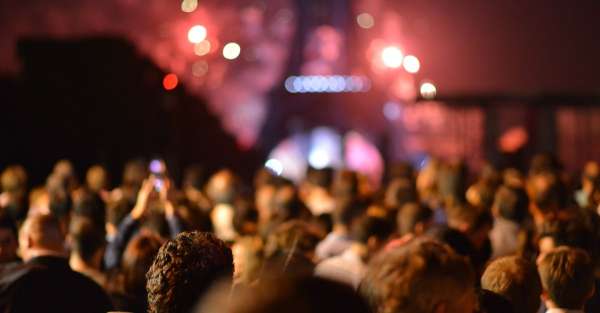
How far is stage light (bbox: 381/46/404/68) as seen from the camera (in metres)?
44.4

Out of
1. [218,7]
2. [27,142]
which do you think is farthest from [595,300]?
[218,7]

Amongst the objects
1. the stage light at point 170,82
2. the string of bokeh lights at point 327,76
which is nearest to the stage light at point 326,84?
the string of bokeh lights at point 327,76

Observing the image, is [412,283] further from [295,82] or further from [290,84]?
[295,82]

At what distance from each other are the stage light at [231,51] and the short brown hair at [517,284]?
36758 millimetres

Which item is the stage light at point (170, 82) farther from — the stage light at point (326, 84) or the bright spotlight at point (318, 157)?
the stage light at point (326, 84)

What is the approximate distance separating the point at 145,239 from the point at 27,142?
13.6m

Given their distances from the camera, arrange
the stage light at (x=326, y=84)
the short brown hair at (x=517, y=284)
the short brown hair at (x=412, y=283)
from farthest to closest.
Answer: the stage light at (x=326, y=84) < the short brown hair at (x=517, y=284) < the short brown hair at (x=412, y=283)

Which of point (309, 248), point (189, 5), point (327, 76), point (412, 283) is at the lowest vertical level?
point (327, 76)

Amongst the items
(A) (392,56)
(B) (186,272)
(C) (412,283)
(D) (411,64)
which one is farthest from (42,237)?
(A) (392,56)

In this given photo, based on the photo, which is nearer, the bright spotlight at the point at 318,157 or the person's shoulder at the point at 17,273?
the person's shoulder at the point at 17,273

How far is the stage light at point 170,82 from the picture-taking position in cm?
1750

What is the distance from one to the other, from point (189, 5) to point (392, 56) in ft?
46.7

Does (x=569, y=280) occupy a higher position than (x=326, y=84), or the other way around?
(x=569, y=280)

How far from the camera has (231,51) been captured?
41.9 metres
